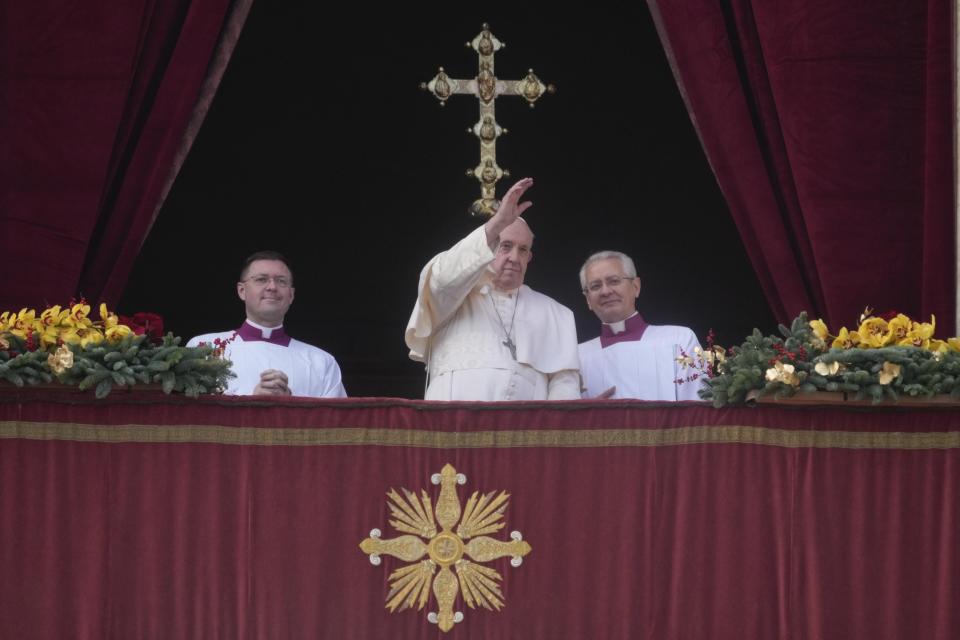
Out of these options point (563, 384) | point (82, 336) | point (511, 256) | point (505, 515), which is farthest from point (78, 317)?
point (563, 384)

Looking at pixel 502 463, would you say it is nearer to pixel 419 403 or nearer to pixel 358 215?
pixel 419 403

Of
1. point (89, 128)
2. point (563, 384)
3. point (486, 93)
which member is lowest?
point (563, 384)

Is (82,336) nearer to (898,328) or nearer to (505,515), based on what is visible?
(505,515)

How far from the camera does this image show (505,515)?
5.35 m

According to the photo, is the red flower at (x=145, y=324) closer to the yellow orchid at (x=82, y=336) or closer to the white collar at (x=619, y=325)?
the yellow orchid at (x=82, y=336)

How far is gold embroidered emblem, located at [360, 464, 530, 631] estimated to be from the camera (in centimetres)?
529

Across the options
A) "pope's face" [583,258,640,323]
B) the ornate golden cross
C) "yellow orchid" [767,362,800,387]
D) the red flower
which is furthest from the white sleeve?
the red flower

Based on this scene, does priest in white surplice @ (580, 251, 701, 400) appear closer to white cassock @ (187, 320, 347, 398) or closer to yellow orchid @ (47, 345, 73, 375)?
white cassock @ (187, 320, 347, 398)

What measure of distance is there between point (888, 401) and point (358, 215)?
3959mm

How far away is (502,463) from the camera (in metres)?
5.37

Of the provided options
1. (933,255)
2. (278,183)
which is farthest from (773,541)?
(278,183)

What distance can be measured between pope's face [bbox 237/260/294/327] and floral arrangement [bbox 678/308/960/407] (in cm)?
238

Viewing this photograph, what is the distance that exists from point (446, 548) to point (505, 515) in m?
0.22

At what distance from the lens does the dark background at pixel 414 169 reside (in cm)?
855
